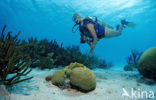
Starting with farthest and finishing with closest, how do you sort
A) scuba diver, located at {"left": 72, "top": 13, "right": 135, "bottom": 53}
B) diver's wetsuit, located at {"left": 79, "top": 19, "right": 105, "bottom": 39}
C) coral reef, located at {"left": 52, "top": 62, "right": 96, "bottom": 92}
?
diver's wetsuit, located at {"left": 79, "top": 19, "right": 105, "bottom": 39}, scuba diver, located at {"left": 72, "top": 13, "right": 135, "bottom": 53}, coral reef, located at {"left": 52, "top": 62, "right": 96, "bottom": 92}

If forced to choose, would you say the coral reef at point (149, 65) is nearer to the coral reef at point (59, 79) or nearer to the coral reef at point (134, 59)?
the coral reef at point (59, 79)

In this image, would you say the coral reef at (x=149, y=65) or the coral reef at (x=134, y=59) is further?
the coral reef at (x=134, y=59)

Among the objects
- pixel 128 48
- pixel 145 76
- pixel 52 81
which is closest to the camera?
pixel 52 81

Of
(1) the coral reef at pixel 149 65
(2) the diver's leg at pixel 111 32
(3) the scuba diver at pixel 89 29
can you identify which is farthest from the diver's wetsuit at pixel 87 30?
(1) the coral reef at pixel 149 65

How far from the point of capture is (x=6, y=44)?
8.02ft

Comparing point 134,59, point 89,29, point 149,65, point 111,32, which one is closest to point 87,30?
point 89,29

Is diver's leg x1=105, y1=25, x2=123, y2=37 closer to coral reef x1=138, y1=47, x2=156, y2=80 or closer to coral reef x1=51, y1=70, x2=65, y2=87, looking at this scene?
coral reef x1=138, y1=47, x2=156, y2=80

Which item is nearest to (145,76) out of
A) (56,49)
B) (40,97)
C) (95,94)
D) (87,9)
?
(95,94)

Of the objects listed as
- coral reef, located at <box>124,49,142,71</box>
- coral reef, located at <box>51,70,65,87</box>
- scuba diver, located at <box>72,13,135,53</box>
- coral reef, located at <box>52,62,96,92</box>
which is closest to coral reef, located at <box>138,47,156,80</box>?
scuba diver, located at <box>72,13,135,53</box>

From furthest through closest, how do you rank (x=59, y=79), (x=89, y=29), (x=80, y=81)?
(x=89, y=29) < (x=59, y=79) < (x=80, y=81)

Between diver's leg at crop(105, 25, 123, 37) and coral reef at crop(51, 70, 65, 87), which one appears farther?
diver's leg at crop(105, 25, 123, 37)

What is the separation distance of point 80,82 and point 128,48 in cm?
15048

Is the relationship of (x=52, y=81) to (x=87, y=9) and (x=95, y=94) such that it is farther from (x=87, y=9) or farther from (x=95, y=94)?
(x=87, y=9)

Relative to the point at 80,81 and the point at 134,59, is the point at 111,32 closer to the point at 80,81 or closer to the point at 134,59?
the point at 134,59
